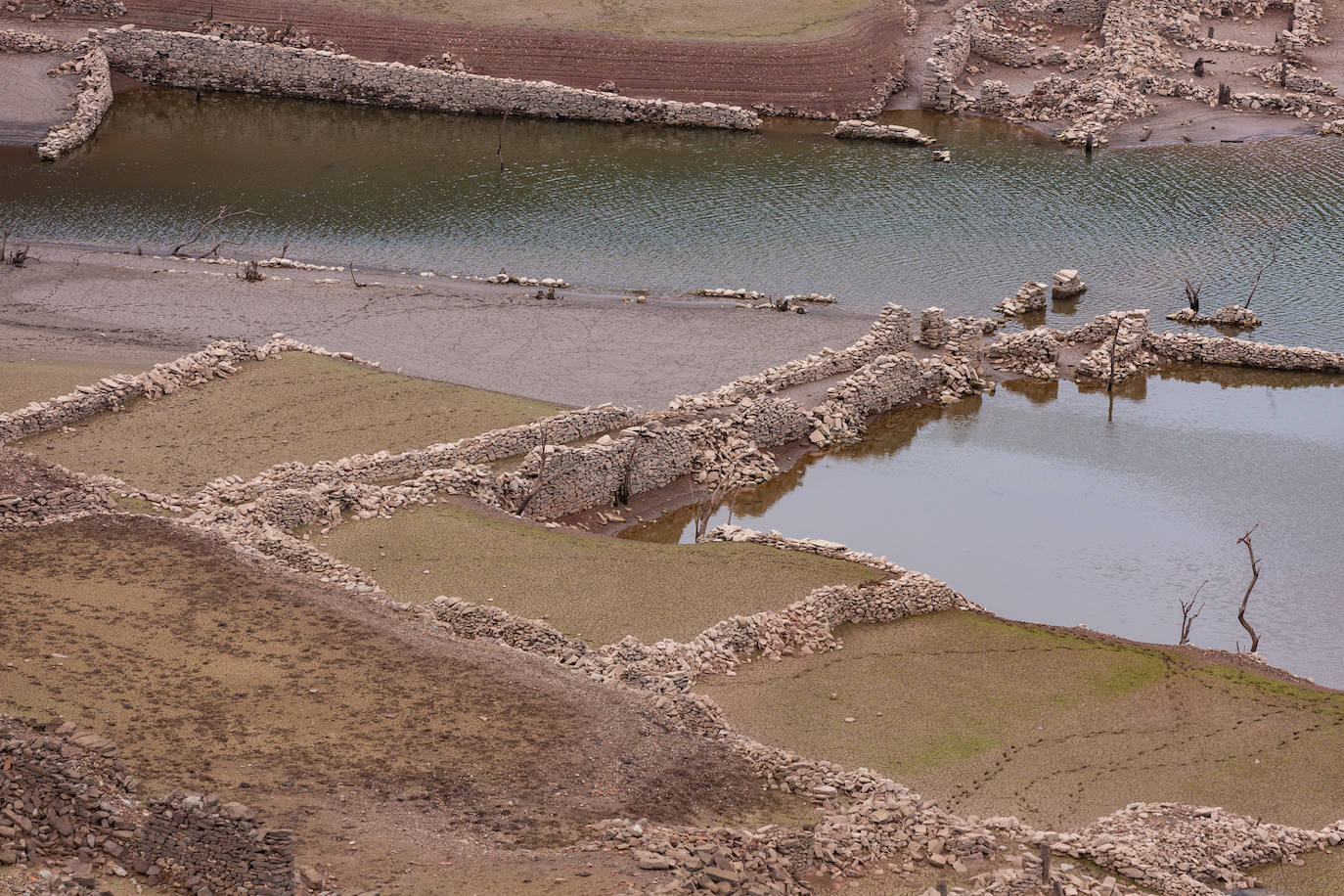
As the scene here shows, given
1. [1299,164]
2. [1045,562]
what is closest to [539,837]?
[1045,562]

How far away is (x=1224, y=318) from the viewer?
54031 mm

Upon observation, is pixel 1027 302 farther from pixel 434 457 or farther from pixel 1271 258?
pixel 434 457

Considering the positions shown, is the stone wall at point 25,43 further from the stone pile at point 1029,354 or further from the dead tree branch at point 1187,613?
the dead tree branch at point 1187,613

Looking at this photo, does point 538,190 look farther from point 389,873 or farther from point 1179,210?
point 389,873

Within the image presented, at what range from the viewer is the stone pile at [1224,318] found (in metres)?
54.0

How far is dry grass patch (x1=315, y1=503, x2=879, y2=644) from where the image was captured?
1296 inches

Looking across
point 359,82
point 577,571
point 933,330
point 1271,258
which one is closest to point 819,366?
point 933,330

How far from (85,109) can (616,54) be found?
75.8 ft

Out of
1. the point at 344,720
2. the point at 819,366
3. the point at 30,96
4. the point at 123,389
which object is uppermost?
the point at 30,96

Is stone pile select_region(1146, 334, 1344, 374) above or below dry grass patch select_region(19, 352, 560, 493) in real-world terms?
above

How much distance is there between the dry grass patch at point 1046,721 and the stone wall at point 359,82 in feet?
143

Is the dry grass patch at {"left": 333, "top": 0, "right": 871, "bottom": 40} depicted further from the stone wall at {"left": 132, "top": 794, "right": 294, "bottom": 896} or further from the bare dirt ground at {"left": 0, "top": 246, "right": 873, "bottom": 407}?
the stone wall at {"left": 132, "top": 794, "right": 294, "bottom": 896}

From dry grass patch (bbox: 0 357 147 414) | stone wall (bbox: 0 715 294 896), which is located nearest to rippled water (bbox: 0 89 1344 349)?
dry grass patch (bbox: 0 357 147 414)

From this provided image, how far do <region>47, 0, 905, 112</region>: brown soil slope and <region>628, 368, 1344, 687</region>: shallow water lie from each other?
95.3ft
